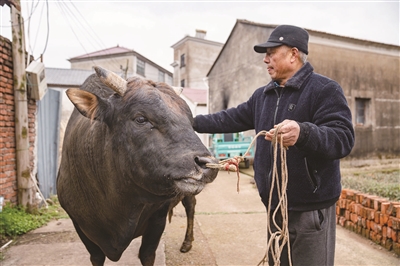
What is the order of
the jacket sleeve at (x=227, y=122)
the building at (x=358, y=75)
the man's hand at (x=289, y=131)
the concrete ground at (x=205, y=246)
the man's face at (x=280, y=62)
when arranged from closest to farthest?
the man's hand at (x=289, y=131) → the man's face at (x=280, y=62) → the jacket sleeve at (x=227, y=122) → the concrete ground at (x=205, y=246) → the building at (x=358, y=75)

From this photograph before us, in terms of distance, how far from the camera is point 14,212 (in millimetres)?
4793

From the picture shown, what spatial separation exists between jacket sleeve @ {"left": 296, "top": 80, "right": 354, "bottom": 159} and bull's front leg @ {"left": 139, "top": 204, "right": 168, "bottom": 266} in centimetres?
155

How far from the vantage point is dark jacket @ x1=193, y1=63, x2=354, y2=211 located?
1840 mm

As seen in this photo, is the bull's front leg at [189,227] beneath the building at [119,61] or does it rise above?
beneath

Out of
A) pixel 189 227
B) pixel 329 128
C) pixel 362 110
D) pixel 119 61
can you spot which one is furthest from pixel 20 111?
pixel 119 61

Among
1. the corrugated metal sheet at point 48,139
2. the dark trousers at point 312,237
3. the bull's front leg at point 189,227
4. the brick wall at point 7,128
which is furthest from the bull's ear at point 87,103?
the corrugated metal sheet at point 48,139

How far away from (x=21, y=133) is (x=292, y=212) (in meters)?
4.60

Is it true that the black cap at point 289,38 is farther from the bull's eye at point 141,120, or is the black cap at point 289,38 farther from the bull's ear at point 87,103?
the bull's ear at point 87,103

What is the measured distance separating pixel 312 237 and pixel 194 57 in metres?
31.5

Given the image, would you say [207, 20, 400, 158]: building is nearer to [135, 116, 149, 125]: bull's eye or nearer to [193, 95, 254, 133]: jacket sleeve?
[193, 95, 254, 133]: jacket sleeve

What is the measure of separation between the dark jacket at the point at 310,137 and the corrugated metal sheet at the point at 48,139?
5166 mm

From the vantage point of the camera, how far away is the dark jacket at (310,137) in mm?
1840

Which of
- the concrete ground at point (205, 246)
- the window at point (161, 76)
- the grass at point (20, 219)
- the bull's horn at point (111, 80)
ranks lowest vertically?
the concrete ground at point (205, 246)

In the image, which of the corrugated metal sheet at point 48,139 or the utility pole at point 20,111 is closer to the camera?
the utility pole at point 20,111
